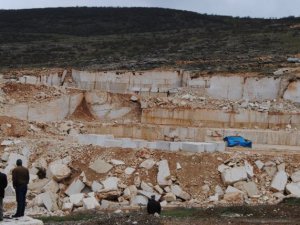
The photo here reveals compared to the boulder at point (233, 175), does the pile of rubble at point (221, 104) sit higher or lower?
higher

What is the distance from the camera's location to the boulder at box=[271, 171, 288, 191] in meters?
22.0

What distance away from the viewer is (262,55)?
158 ft

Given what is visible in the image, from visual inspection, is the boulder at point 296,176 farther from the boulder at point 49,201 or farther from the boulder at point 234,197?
the boulder at point 49,201

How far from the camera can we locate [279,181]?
72.7 feet

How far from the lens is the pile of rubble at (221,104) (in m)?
34.8

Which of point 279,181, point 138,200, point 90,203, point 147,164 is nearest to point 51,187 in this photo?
point 90,203

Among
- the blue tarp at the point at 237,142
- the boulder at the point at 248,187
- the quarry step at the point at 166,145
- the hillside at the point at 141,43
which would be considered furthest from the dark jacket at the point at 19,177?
the hillside at the point at 141,43

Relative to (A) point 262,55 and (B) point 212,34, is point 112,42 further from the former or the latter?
(A) point 262,55

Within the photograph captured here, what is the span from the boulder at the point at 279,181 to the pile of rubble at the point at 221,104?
12173mm

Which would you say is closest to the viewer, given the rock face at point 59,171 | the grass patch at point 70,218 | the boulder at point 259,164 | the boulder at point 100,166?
the grass patch at point 70,218

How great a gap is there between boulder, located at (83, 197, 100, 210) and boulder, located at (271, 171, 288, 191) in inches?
237

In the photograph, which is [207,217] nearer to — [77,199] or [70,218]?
[70,218]

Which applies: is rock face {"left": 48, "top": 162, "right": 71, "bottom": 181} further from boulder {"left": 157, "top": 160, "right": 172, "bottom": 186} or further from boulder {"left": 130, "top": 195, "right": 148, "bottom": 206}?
boulder {"left": 157, "top": 160, "right": 172, "bottom": 186}

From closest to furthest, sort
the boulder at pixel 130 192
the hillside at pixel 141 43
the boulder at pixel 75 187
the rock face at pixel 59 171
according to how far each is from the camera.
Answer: the boulder at pixel 130 192, the boulder at pixel 75 187, the rock face at pixel 59 171, the hillside at pixel 141 43
